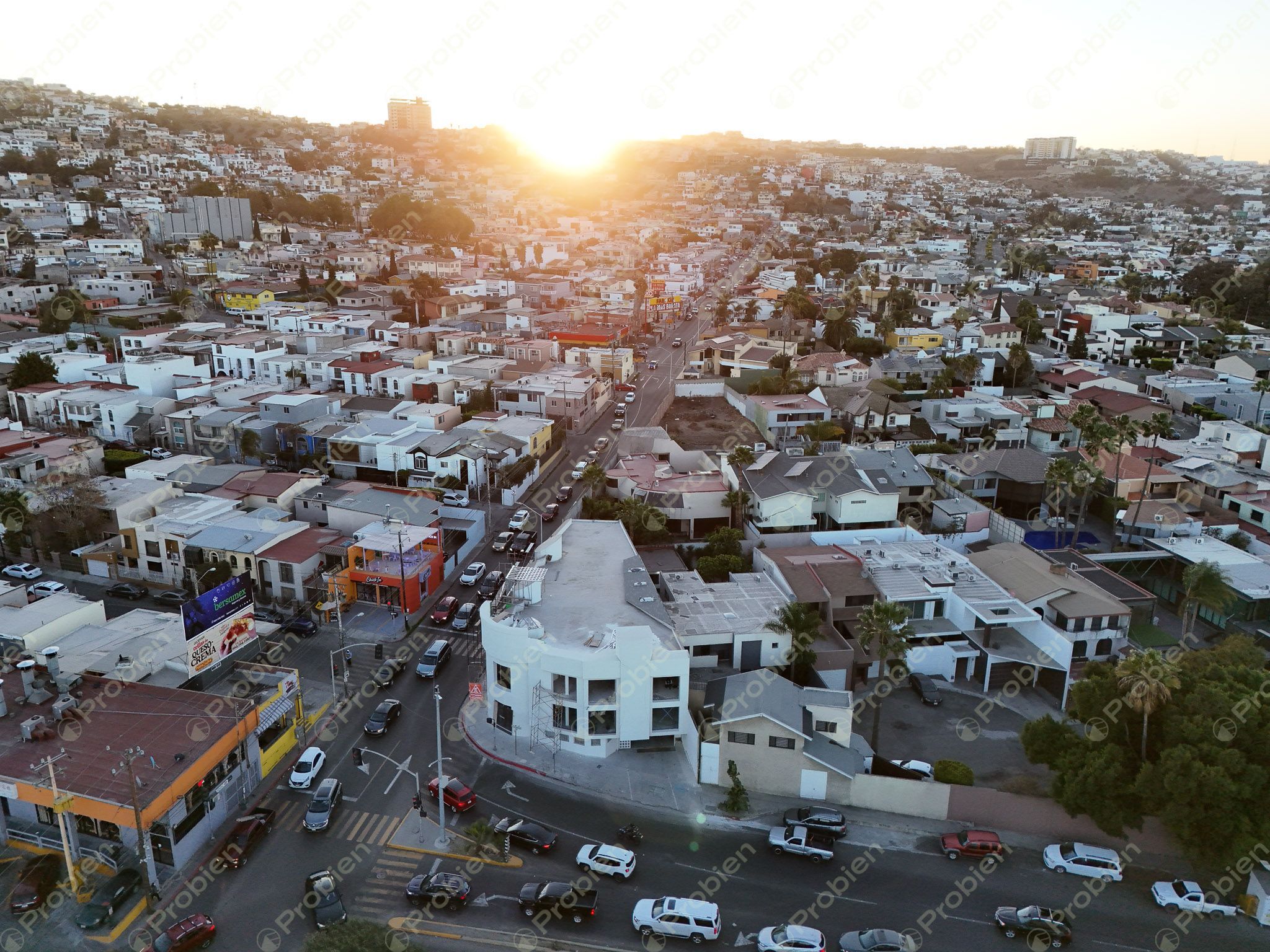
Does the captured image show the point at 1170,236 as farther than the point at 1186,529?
Yes

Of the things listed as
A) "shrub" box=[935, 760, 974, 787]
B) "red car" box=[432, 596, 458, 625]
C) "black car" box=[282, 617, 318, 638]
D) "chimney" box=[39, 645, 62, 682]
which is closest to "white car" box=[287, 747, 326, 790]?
"chimney" box=[39, 645, 62, 682]

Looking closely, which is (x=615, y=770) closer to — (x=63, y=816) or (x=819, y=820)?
(x=819, y=820)

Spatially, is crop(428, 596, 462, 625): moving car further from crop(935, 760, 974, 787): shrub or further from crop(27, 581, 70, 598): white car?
crop(935, 760, 974, 787): shrub

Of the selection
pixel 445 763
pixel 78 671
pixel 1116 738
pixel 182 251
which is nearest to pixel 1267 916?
pixel 1116 738

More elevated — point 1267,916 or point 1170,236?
point 1170,236

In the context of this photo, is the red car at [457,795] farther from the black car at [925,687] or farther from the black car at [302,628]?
the black car at [925,687]

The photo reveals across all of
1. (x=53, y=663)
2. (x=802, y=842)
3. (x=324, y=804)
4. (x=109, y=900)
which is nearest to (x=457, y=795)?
(x=324, y=804)

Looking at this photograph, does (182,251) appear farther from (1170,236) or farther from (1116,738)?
(1170,236)
